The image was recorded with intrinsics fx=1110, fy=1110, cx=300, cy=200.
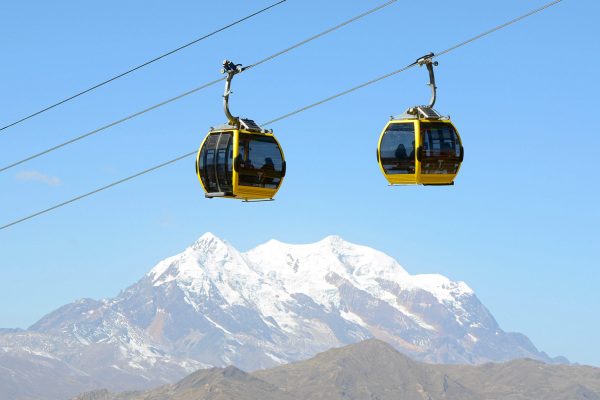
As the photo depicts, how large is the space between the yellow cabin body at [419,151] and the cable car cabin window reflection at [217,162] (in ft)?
16.3

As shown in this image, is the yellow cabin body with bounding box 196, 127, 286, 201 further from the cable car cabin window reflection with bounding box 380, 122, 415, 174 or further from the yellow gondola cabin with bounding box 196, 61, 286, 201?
the cable car cabin window reflection with bounding box 380, 122, 415, 174

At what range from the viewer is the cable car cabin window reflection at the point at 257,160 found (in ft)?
120

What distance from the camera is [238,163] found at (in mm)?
36312

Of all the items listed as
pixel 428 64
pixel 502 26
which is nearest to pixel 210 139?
pixel 428 64

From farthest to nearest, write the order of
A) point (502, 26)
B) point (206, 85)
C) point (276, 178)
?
point (276, 178) → point (206, 85) → point (502, 26)

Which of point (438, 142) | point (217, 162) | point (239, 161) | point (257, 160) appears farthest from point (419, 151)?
point (217, 162)

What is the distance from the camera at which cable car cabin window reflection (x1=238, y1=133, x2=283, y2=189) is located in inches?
1438

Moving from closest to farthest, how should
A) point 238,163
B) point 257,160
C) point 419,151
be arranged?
point 419,151 < point 238,163 < point 257,160

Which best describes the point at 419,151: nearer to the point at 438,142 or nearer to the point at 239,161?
the point at 438,142

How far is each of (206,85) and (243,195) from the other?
403 cm

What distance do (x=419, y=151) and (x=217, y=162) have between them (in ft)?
21.9

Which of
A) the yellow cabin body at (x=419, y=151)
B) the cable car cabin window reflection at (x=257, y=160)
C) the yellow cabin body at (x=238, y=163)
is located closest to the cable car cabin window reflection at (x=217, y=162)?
the yellow cabin body at (x=238, y=163)

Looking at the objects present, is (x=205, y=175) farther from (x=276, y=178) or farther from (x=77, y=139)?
(x=77, y=139)

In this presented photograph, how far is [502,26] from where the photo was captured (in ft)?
105
